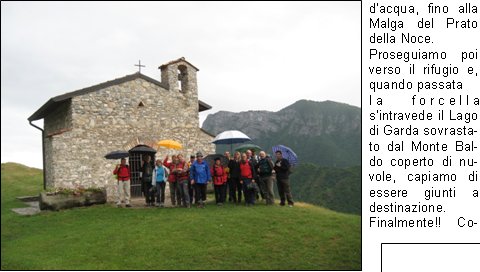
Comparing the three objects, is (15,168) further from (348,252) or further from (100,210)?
(348,252)

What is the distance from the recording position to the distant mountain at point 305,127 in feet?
285

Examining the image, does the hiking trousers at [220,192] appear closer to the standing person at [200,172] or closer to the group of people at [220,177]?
the group of people at [220,177]

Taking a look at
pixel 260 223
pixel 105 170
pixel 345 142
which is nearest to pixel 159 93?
pixel 105 170

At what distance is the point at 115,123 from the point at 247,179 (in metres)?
6.79

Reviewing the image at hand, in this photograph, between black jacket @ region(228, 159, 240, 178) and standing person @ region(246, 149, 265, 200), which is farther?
standing person @ region(246, 149, 265, 200)

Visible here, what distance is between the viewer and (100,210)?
13.8 metres

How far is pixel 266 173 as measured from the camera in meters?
13.7

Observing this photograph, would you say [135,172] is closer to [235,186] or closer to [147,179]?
[147,179]

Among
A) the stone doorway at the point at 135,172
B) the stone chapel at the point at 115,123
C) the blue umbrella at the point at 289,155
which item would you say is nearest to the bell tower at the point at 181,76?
the stone chapel at the point at 115,123

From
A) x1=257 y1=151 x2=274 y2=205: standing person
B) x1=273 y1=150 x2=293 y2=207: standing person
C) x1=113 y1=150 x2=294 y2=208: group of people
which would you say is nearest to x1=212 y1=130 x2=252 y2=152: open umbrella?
x1=113 y1=150 x2=294 y2=208: group of people

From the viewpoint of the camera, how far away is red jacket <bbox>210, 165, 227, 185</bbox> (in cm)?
1356

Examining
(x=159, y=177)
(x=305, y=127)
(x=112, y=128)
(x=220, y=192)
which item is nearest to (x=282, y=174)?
(x=220, y=192)

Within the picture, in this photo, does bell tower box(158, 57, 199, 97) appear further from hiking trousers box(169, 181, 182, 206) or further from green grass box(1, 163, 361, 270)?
green grass box(1, 163, 361, 270)
